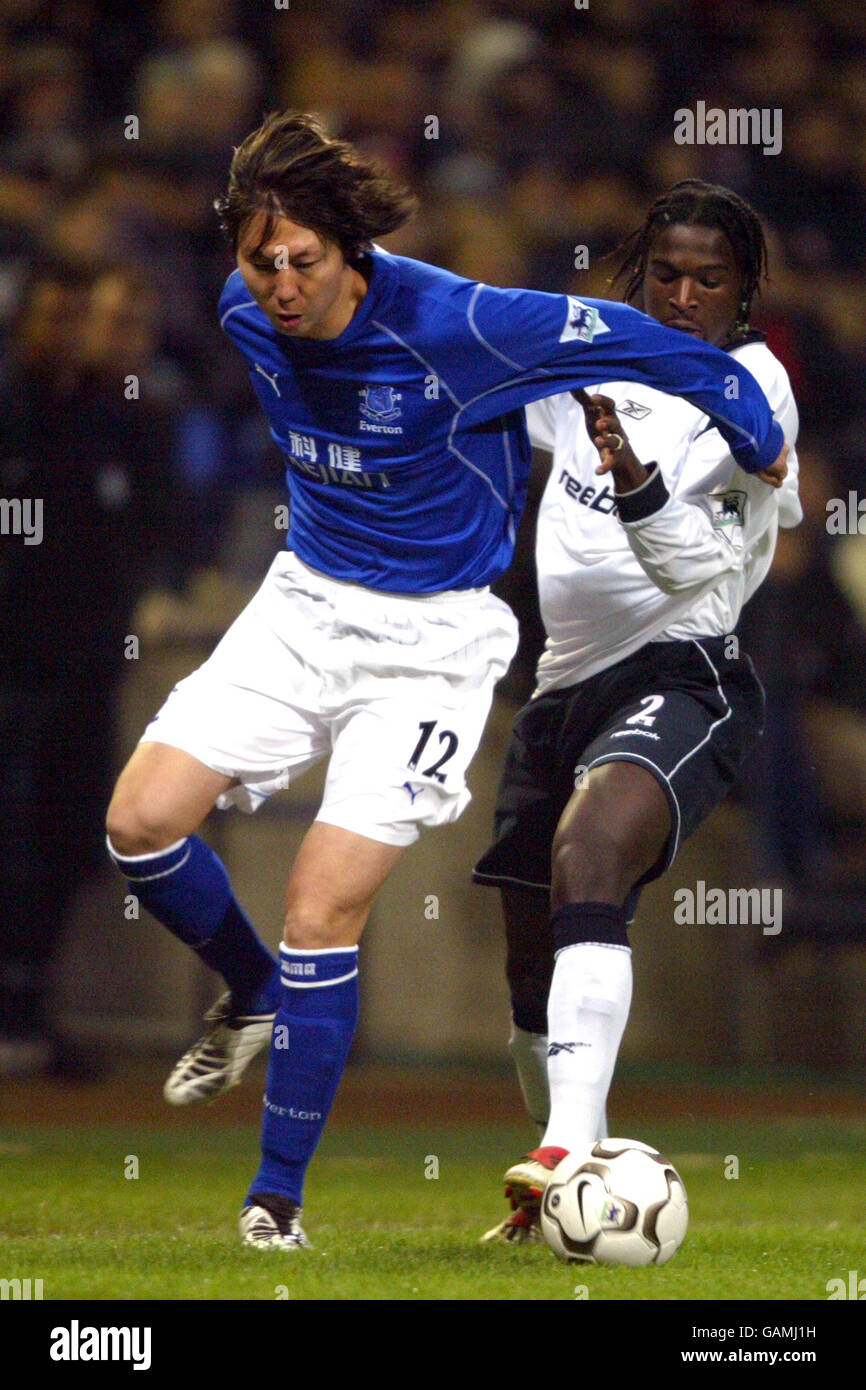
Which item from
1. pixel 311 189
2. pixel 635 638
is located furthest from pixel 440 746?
pixel 311 189

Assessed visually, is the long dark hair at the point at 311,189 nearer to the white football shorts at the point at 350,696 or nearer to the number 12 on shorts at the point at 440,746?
the white football shorts at the point at 350,696

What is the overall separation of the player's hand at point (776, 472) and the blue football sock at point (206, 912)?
3.97 feet

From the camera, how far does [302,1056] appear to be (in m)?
3.52

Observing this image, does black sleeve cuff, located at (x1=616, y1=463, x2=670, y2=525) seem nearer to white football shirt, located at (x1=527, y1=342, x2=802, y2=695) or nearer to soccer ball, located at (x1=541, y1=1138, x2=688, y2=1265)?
white football shirt, located at (x1=527, y1=342, x2=802, y2=695)

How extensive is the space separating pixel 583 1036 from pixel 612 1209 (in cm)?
31

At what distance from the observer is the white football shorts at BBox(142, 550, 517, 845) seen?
3.62m

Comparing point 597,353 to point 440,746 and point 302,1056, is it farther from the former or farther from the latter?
point 302,1056

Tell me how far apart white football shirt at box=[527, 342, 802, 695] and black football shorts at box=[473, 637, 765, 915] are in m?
0.05

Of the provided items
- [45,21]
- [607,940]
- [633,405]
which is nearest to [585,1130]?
[607,940]

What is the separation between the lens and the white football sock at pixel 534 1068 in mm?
4102

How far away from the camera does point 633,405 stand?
4023mm

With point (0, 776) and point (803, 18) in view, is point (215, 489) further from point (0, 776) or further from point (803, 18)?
point (803, 18)

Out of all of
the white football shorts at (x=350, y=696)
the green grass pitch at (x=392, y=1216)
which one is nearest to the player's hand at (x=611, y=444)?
the white football shorts at (x=350, y=696)
